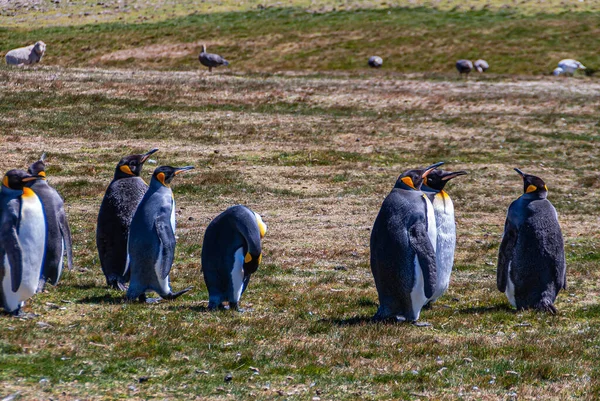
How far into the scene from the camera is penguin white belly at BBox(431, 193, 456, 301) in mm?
11844

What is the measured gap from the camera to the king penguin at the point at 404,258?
10.9m

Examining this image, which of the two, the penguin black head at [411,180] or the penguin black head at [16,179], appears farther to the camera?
the penguin black head at [411,180]

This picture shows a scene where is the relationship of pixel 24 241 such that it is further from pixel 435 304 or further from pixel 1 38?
pixel 1 38

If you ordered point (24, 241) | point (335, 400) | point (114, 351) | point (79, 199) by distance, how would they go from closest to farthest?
point (335, 400) < point (114, 351) < point (24, 241) < point (79, 199)

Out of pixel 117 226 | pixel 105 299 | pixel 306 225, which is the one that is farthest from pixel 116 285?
pixel 306 225

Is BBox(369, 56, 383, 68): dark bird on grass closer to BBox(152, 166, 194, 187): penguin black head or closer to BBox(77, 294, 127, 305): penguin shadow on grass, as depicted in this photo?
BBox(152, 166, 194, 187): penguin black head

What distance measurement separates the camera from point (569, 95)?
131 feet

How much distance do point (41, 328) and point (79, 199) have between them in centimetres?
1207

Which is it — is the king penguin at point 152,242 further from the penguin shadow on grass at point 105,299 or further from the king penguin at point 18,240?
the king penguin at point 18,240

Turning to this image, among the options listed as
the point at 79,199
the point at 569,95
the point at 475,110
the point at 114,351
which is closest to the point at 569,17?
the point at 569,95

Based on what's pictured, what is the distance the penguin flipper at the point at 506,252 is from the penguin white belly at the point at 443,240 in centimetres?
75

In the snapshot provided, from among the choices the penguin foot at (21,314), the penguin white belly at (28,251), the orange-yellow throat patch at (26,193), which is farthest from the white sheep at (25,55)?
the penguin foot at (21,314)

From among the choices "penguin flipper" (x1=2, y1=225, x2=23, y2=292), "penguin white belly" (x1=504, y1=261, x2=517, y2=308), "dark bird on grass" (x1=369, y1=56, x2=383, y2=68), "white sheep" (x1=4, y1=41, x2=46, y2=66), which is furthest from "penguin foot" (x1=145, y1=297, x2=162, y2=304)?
"dark bird on grass" (x1=369, y1=56, x2=383, y2=68)

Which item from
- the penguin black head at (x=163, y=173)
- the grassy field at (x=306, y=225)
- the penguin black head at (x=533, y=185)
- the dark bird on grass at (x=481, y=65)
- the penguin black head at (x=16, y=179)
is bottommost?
the dark bird on grass at (x=481, y=65)
